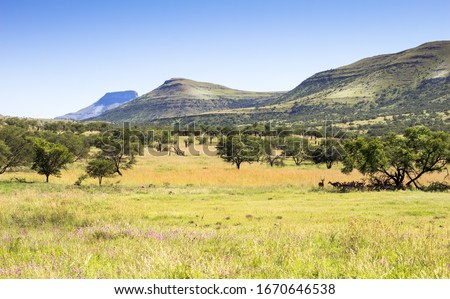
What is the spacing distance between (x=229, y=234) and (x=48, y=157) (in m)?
36.7

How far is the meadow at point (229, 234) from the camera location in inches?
245

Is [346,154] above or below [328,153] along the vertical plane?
above

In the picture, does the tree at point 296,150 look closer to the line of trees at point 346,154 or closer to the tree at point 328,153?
the tree at point 328,153

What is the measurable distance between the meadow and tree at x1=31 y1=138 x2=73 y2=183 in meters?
1.54

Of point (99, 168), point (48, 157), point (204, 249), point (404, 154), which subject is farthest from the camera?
point (99, 168)

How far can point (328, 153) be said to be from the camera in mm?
72000

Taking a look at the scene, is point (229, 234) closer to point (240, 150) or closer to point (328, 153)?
point (240, 150)

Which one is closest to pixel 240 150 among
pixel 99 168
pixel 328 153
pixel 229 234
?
pixel 328 153

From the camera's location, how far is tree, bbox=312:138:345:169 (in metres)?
71.4

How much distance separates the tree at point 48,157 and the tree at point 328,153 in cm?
4663

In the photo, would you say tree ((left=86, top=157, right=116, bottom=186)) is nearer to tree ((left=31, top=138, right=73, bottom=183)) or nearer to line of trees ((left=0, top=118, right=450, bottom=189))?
line of trees ((left=0, top=118, right=450, bottom=189))

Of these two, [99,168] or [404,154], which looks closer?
[404,154]
